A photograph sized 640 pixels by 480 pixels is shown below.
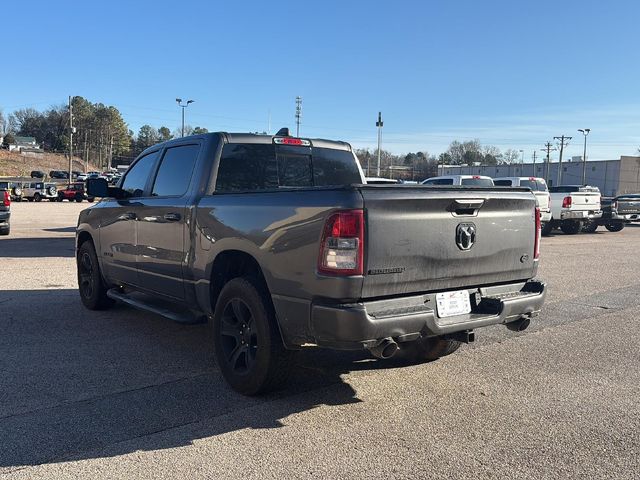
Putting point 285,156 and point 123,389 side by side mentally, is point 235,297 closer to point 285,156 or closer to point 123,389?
point 123,389

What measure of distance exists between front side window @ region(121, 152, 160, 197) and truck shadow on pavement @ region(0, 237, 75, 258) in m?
7.17

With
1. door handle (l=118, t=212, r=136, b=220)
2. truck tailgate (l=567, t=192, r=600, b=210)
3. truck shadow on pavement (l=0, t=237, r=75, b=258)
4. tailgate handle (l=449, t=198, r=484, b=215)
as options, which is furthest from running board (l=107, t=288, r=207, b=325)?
truck tailgate (l=567, t=192, r=600, b=210)

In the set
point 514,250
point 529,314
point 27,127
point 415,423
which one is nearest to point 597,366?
point 529,314

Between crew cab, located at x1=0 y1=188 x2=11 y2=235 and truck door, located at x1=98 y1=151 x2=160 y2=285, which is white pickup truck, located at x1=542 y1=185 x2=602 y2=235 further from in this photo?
crew cab, located at x1=0 y1=188 x2=11 y2=235

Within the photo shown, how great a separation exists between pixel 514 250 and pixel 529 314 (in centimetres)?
53

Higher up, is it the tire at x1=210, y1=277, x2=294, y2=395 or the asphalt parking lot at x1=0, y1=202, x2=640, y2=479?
the tire at x1=210, y1=277, x2=294, y2=395

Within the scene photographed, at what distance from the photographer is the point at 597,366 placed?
554 centimetres

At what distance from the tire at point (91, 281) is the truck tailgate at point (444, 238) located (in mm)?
4563

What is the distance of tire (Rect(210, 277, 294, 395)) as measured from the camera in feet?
14.2

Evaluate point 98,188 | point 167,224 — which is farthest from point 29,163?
point 167,224

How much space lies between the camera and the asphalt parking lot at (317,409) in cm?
351

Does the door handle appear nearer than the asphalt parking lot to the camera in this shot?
No

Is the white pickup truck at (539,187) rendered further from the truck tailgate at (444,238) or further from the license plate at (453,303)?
the license plate at (453,303)

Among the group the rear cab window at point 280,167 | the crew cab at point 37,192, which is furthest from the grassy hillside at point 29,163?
the rear cab window at point 280,167
